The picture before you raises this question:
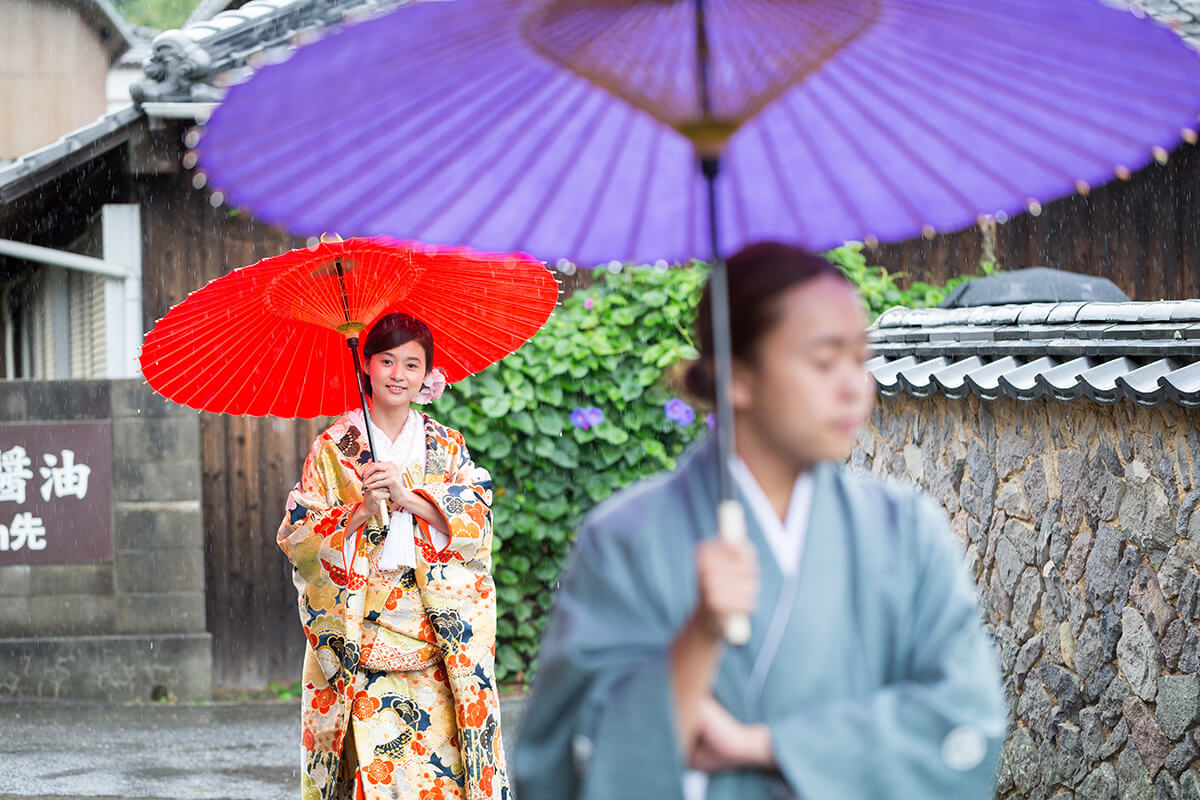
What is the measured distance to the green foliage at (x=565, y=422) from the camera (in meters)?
8.32

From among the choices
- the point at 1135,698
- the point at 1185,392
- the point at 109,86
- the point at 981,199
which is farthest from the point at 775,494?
the point at 109,86

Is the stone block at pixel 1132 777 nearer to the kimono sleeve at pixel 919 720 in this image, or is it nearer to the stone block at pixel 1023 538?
the stone block at pixel 1023 538

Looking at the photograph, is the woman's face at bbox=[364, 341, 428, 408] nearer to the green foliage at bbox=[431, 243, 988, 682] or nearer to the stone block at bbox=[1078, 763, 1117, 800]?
the stone block at bbox=[1078, 763, 1117, 800]

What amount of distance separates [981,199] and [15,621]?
7.82 meters

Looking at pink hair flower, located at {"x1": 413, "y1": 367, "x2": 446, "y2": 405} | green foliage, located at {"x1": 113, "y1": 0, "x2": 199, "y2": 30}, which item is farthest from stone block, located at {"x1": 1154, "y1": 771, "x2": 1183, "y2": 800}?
green foliage, located at {"x1": 113, "y1": 0, "x2": 199, "y2": 30}

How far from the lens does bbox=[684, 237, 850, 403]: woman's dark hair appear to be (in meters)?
2.02

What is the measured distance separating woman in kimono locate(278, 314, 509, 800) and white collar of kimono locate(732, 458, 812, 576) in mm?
2675

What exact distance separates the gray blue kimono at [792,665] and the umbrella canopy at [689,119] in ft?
1.51

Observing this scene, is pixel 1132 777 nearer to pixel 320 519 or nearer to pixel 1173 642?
pixel 1173 642

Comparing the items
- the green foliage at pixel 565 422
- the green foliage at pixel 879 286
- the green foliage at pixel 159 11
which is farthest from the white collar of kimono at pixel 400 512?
the green foliage at pixel 159 11

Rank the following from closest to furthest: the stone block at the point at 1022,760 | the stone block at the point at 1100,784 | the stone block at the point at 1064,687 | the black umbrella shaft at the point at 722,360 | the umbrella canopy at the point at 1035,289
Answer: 1. the black umbrella shaft at the point at 722,360
2. the stone block at the point at 1100,784
3. the stone block at the point at 1064,687
4. the stone block at the point at 1022,760
5. the umbrella canopy at the point at 1035,289

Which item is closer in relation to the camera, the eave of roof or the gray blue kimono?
the gray blue kimono

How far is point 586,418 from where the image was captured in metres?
8.30

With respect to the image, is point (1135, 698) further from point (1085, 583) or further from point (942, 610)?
point (942, 610)
